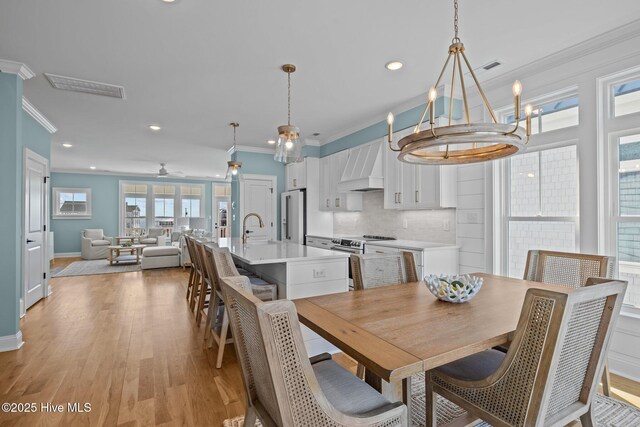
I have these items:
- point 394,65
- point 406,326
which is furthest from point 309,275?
point 394,65

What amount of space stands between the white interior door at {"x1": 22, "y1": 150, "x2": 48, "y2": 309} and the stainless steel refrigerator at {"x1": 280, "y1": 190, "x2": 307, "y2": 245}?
3746 millimetres

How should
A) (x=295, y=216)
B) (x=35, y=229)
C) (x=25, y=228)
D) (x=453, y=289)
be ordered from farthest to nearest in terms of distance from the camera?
(x=295, y=216), (x=35, y=229), (x=25, y=228), (x=453, y=289)

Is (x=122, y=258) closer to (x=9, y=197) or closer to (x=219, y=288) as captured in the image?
(x=9, y=197)

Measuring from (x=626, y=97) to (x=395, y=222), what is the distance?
9.26 ft

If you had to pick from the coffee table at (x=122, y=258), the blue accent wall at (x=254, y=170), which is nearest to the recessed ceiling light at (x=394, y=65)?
the blue accent wall at (x=254, y=170)

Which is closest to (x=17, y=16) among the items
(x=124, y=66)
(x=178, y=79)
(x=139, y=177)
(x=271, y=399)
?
(x=124, y=66)

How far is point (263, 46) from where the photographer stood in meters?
2.72

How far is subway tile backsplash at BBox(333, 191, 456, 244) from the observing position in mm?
3996

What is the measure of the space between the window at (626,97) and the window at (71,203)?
40.1ft

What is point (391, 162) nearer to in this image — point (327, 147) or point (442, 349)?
point (327, 147)

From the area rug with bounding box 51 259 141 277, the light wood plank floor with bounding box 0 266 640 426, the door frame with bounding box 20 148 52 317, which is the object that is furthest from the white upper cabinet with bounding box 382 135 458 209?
the area rug with bounding box 51 259 141 277

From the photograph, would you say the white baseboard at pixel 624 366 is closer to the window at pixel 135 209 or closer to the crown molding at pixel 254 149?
the crown molding at pixel 254 149

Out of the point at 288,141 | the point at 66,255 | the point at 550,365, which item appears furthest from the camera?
the point at 66,255

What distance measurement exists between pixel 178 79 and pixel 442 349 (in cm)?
350
